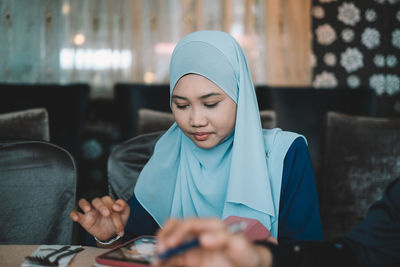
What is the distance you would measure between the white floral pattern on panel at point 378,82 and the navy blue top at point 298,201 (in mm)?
3021

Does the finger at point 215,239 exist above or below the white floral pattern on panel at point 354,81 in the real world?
below

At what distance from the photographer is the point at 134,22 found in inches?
141

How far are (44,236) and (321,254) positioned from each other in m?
1.03

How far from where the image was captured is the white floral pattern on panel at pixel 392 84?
3.83 metres

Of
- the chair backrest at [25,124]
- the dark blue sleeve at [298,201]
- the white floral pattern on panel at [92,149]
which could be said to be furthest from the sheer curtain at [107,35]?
the dark blue sleeve at [298,201]

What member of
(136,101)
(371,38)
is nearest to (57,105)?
(136,101)

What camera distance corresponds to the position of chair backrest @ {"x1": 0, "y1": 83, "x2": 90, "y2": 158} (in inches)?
98.3

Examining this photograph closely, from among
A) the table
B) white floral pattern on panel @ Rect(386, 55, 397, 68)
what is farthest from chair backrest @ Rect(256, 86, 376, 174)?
the table

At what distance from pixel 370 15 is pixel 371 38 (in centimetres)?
22

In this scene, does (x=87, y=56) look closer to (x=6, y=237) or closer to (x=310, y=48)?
(x=310, y=48)

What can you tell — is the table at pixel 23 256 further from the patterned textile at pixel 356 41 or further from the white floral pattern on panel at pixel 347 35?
the white floral pattern on panel at pixel 347 35

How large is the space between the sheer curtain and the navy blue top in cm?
260

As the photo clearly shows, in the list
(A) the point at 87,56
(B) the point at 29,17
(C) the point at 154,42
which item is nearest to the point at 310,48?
(C) the point at 154,42

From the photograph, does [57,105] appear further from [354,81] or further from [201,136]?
[354,81]
